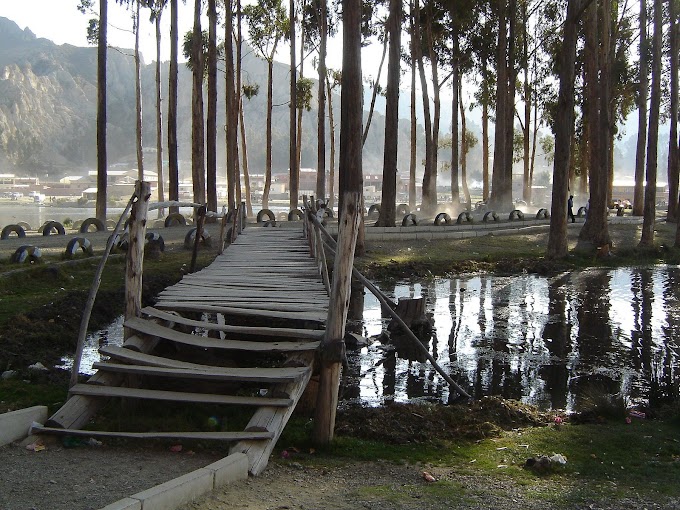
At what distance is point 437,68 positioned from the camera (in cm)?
4044

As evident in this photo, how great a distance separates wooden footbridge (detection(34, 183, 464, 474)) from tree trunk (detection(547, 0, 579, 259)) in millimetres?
10538

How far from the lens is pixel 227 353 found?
869 centimetres

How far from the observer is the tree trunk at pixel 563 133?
17.9 m

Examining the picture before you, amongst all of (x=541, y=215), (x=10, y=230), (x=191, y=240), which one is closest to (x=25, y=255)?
(x=191, y=240)

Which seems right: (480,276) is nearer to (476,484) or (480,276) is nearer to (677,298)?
(677,298)

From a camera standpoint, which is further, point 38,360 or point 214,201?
point 214,201

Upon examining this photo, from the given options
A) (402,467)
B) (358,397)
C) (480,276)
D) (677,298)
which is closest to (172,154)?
(480,276)

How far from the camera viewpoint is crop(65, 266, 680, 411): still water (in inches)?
321

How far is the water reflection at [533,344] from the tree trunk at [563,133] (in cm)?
282

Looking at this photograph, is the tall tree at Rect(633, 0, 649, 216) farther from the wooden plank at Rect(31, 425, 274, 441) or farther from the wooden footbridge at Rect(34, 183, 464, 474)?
the wooden plank at Rect(31, 425, 274, 441)

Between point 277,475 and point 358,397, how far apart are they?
2914 mm

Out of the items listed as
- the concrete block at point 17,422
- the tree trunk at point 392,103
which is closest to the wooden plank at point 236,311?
the concrete block at point 17,422

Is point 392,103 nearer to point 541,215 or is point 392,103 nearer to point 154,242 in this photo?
point 154,242

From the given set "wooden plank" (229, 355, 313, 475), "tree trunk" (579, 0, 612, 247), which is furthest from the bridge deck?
"tree trunk" (579, 0, 612, 247)
